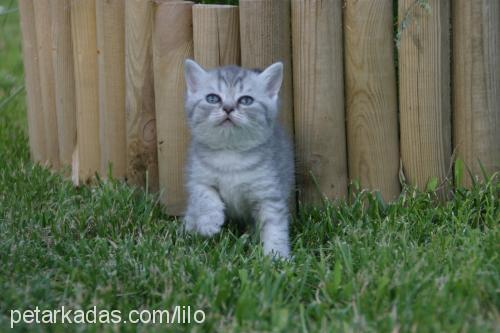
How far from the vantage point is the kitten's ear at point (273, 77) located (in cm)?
445

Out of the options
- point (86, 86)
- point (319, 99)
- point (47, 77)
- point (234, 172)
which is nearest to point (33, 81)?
point (47, 77)

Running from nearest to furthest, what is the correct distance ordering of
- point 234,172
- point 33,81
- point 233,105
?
point 233,105, point 234,172, point 33,81

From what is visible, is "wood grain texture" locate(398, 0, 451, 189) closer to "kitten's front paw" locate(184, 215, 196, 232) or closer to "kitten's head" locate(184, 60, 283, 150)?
"kitten's head" locate(184, 60, 283, 150)

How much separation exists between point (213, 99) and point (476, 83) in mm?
1575

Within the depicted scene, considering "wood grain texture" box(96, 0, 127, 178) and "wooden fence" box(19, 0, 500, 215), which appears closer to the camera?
"wooden fence" box(19, 0, 500, 215)

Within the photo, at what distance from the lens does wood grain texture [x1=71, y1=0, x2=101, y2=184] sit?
5.41 m

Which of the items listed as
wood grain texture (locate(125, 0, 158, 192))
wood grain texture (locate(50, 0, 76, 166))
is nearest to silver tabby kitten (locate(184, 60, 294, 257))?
wood grain texture (locate(125, 0, 158, 192))

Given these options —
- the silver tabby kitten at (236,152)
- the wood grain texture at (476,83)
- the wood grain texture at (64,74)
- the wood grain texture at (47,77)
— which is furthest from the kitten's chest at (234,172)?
the wood grain texture at (47,77)

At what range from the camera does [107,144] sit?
5324 mm

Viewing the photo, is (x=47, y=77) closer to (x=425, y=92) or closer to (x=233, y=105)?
(x=233, y=105)

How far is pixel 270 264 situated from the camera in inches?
151

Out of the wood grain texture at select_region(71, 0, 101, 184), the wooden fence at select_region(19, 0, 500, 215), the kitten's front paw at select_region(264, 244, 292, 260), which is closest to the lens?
the kitten's front paw at select_region(264, 244, 292, 260)

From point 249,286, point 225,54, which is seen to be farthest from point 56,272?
point 225,54

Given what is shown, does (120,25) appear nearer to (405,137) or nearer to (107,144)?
(107,144)
